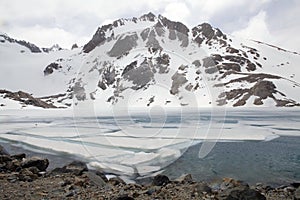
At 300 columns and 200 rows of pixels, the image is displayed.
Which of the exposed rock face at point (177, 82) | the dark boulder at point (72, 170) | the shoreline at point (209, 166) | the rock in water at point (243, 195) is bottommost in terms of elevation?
the shoreline at point (209, 166)

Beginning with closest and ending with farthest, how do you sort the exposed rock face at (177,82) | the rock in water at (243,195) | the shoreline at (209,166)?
the rock in water at (243,195), the shoreline at (209,166), the exposed rock face at (177,82)

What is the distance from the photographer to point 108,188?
10.4 m

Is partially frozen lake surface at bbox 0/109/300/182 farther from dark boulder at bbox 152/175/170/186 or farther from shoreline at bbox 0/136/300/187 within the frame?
dark boulder at bbox 152/175/170/186

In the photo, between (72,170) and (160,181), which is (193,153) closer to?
(160,181)

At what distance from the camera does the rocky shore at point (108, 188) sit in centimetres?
870

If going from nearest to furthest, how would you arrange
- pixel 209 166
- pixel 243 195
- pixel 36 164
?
pixel 243 195, pixel 36 164, pixel 209 166

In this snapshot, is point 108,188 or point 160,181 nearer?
point 108,188

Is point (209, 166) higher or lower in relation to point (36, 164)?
lower

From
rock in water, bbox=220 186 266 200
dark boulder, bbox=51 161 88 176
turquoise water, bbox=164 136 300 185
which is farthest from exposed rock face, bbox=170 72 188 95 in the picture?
rock in water, bbox=220 186 266 200

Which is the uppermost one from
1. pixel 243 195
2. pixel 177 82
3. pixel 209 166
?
pixel 177 82

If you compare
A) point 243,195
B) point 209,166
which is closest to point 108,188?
point 243,195

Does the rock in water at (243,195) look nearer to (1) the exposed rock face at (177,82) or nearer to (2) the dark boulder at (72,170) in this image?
(2) the dark boulder at (72,170)

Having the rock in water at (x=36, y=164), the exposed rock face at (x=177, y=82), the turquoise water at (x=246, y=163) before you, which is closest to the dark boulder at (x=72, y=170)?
the rock in water at (x=36, y=164)

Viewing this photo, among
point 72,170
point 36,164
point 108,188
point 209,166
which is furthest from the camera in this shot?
point 209,166
